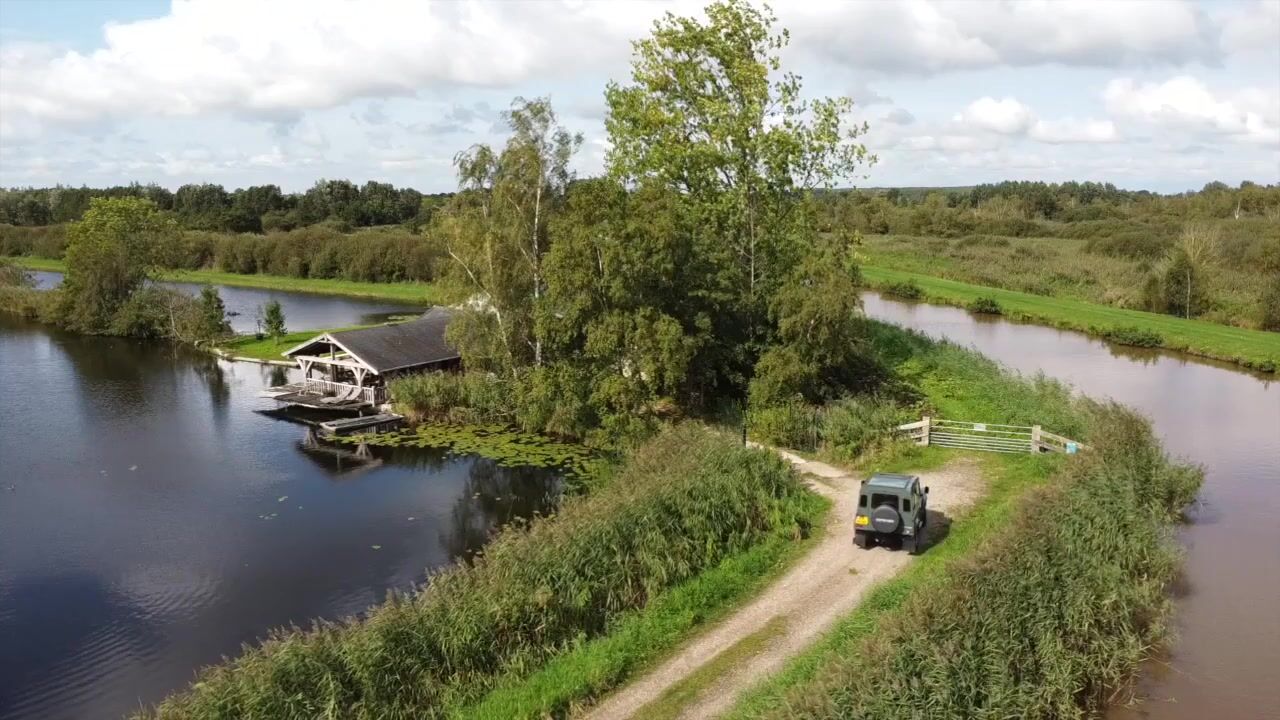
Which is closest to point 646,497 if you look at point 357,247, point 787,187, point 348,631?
point 348,631

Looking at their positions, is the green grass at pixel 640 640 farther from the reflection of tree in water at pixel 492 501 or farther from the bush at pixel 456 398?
the bush at pixel 456 398

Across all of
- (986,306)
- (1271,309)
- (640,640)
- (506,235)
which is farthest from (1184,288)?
(640,640)

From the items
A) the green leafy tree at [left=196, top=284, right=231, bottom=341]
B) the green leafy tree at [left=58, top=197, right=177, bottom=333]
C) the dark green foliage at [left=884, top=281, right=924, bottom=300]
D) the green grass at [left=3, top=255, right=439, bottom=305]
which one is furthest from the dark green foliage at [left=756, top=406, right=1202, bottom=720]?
the green grass at [left=3, top=255, right=439, bottom=305]

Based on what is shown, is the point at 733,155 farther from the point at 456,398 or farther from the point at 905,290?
the point at 905,290

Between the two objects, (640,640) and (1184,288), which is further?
(1184,288)

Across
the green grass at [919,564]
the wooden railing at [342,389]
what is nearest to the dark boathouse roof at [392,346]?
the wooden railing at [342,389]

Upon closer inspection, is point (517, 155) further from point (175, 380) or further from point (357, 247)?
point (357, 247)
